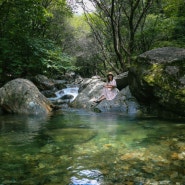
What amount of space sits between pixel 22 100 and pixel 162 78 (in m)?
5.42

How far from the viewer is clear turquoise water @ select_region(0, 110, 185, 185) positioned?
11.0 ft

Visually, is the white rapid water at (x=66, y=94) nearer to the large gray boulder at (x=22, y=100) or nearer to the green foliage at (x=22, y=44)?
the green foliage at (x=22, y=44)

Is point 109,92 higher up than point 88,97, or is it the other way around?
point 109,92

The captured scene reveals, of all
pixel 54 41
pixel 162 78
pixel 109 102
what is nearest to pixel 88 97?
pixel 109 102

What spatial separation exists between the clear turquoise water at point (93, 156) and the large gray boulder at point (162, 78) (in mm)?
1929

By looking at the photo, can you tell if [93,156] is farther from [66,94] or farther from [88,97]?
[66,94]

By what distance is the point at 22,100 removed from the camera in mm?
10414

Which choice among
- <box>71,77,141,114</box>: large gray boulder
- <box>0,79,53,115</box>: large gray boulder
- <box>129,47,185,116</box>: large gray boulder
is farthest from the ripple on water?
<box>71,77,141,114</box>: large gray boulder

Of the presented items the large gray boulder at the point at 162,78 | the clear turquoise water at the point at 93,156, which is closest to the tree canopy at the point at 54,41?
the large gray boulder at the point at 162,78

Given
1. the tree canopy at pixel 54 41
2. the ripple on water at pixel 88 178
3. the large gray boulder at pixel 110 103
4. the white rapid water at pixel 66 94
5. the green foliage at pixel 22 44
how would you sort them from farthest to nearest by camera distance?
the white rapid water at pixel 66 94
the tree canopy at pixel 54 41
the green foliage at pixel 22 44
the large gray boulder at pixel 110 103
the ripple on water at pixel 88 178

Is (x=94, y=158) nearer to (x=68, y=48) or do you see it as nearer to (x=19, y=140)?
(x=19, y=140)

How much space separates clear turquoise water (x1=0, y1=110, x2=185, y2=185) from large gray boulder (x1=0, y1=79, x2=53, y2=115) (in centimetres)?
342

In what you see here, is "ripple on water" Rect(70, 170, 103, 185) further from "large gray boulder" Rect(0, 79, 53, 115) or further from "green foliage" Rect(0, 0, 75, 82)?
"green foliage" Rect(0, 0, 75, 82)

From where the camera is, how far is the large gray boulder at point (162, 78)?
27.5 feet
